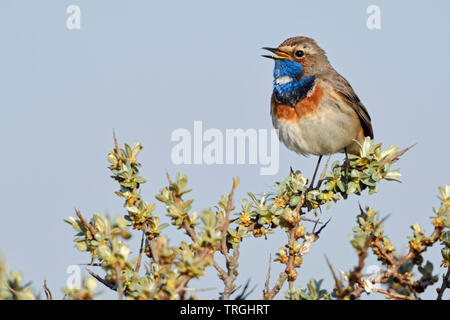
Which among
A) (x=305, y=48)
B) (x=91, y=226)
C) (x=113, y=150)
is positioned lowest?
(x=91, y=226)

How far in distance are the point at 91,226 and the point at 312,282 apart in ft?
4.20

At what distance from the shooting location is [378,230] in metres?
3.85

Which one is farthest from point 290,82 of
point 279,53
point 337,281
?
point 337,281

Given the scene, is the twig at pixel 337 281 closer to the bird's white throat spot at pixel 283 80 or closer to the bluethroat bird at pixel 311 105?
the bluethroat bird at pixel 311 105

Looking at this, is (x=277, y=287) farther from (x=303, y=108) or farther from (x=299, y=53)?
(x=299, y=53)

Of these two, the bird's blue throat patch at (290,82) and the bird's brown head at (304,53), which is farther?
the bird's brown head at (304,53)

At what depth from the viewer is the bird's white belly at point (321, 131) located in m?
7.70

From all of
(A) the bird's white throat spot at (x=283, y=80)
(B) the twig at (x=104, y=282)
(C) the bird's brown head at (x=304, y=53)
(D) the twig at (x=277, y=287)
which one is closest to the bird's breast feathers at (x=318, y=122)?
(A) the bird's white throat spot at (x=283, y=80)

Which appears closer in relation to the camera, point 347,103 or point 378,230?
point 378,230

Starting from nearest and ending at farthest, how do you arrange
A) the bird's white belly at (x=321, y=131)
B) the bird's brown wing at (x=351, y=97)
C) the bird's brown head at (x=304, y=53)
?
the bird's white belly at (x=321, y=131) < the bird's brown wing at (x=351, y=97) < the bird's brown head at (x=304, y=53)

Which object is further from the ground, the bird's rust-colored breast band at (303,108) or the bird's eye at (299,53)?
the bird's eye at (299,53)

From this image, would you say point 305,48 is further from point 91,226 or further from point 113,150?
point 91,226
